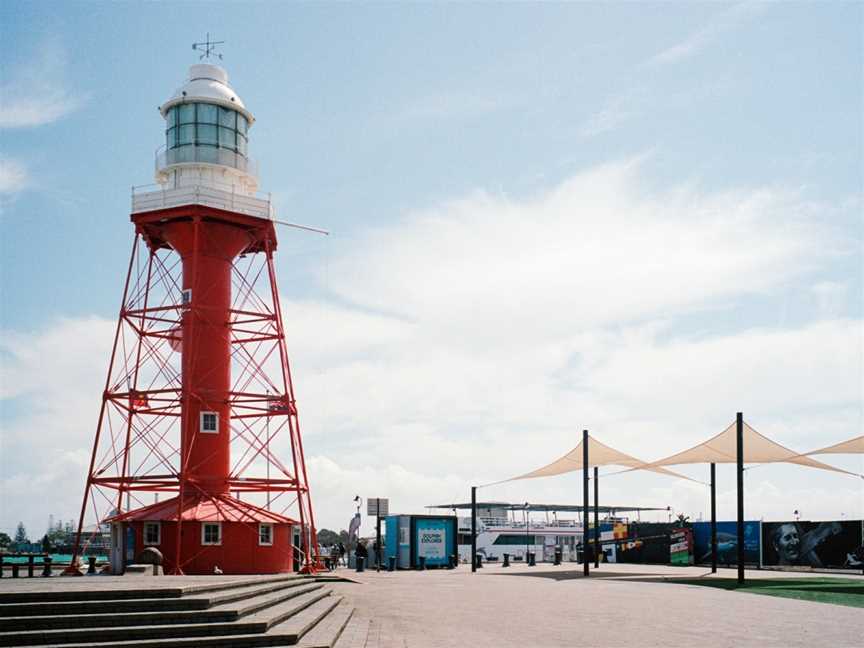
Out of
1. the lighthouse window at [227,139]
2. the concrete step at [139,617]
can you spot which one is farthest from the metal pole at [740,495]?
the lighthouse window at [227,139]

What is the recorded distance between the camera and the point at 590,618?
645 inches

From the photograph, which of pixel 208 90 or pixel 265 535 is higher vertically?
pixel 208 90

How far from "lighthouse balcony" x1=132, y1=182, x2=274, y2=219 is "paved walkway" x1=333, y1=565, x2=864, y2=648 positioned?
13.9 m

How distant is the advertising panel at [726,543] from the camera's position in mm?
41000

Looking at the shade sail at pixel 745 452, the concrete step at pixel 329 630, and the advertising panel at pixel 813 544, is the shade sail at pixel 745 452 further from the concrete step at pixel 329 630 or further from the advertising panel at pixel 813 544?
the concrete step at pixel 329 630

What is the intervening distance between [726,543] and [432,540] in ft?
45.0

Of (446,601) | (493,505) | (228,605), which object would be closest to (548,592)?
(446,601)

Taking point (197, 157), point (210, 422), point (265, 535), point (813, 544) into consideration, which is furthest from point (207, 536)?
point (813, 544)

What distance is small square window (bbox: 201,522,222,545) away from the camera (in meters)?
27.7

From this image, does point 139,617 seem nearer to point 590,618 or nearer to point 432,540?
point 590,618

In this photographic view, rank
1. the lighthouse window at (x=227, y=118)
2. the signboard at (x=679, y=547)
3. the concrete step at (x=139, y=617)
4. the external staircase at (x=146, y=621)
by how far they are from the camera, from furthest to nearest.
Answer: the signboard at (x=679, y=547) < the lighthouse window at (x=227, y=118) < the concrete step at (x=139, y=617) < the external staircase at (x=146, y=621)

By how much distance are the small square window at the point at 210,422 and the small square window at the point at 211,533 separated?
3267 millimetres

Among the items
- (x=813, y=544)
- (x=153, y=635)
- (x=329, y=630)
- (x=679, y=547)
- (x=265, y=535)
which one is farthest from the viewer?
(x=679, y=547)

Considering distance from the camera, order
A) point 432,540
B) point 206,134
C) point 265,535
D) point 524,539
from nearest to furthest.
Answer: point 265,535 → point 206,134 → point 432,540 → point 524,539
